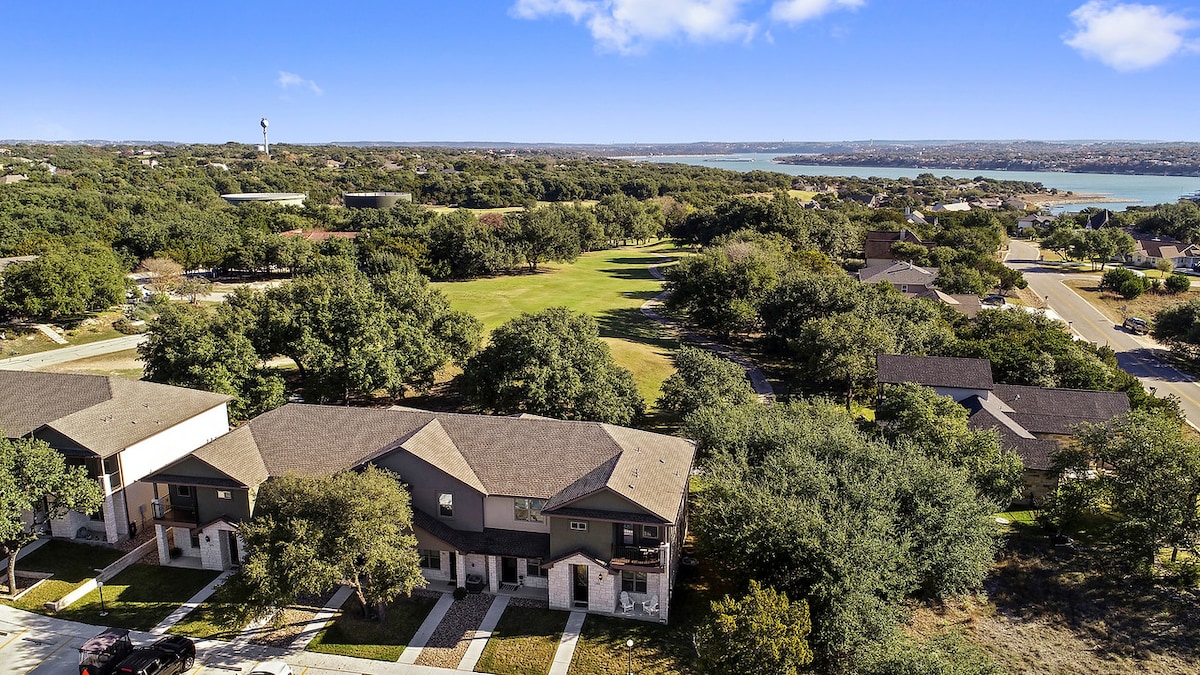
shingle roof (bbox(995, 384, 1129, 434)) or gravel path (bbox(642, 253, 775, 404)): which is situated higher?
shingle roof (bbox(995, 384, 1129, 434))

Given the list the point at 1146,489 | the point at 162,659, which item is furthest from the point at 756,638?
the point at 1146,489

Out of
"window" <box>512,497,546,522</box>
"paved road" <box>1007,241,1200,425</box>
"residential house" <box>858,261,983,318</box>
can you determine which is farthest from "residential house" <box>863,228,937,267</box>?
"window" <box>512,497,546,522</box>

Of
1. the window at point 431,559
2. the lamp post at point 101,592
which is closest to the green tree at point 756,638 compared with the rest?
the window at point 431,559

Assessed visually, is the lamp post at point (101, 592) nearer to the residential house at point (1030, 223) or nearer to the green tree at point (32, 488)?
the green tree at point (32, 488)

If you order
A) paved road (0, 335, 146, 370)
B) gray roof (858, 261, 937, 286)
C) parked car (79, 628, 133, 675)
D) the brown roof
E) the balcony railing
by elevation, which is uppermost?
the brown roof

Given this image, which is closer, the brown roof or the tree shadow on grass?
the tree shadow on grass

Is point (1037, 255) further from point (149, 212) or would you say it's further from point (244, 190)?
point (244, 190)

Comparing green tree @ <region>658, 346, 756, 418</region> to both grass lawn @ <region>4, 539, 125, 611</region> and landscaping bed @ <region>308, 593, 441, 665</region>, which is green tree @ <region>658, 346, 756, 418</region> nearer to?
landscaping bed @ <region>308, 593, 441, 665</region>

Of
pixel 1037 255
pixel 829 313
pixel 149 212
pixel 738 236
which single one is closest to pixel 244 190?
pixel 149 212
